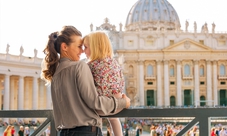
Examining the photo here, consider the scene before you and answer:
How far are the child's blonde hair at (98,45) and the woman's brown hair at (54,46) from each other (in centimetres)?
12

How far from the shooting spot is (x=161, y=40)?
73.5m

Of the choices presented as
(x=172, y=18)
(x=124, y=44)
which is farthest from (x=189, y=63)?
(x=172, y=18)

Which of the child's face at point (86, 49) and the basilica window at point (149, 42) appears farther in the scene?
the basilica window at point (149, 42)

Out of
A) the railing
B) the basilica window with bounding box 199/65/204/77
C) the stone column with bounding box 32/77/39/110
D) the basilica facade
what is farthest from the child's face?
the basilica window with bounding box 199/65/204/77

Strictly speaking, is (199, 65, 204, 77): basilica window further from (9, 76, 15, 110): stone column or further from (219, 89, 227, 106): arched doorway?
(9, 76, 15, 110): stone column

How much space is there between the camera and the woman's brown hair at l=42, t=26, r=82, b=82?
3.49m

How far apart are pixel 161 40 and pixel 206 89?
11.5 meters

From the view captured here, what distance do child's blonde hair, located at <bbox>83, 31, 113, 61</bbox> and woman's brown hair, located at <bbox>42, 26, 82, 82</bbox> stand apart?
0.12m

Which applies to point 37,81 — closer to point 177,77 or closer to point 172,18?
point 177,77

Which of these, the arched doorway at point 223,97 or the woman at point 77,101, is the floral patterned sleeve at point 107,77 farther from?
the arched doorway at point 223,97

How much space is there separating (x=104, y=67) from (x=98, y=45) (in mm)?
210

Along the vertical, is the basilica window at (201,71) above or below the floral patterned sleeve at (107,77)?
above

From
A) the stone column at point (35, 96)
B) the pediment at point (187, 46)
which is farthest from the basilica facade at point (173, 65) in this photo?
the stone column at point (35, 96)

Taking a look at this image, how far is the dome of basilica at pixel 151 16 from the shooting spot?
3907 inches
